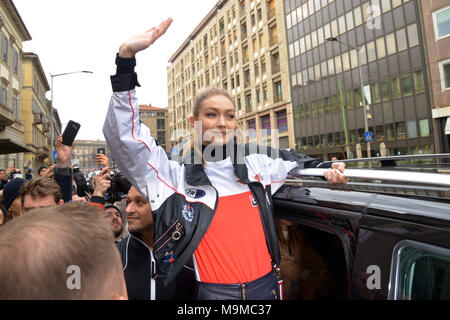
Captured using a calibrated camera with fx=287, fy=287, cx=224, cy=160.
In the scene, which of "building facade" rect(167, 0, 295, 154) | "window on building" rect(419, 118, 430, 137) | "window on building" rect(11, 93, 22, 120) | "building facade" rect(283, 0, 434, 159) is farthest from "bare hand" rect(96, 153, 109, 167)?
"window on building" rect(11, 93, 22, 120)

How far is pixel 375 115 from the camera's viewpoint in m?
22.0

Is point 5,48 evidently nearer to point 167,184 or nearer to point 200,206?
point 167,184

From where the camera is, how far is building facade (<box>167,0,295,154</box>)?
2878 centimetres

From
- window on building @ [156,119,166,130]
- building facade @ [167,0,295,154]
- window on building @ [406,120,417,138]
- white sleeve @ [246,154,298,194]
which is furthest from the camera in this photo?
window on building @ [156,119,166,130]

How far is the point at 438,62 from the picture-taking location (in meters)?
17.4

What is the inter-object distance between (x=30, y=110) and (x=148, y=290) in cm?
3630

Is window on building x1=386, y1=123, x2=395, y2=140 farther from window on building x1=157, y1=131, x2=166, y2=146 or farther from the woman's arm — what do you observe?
window on building x1=157, y1=131, x2=166, y2=146

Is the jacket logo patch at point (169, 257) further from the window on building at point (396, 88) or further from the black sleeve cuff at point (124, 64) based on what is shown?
the window on building at point (396, 88)

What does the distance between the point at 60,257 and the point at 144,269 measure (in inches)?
54.8

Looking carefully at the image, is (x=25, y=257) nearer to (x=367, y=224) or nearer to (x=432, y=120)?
(x=367, y=224)

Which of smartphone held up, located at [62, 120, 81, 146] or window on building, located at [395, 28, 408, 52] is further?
window on building, located at [395, 28, 408, 52]

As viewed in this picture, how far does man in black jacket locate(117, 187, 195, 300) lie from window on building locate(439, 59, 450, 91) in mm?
20930

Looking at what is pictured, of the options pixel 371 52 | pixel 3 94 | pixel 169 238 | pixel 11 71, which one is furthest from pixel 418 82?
pixel 11 71

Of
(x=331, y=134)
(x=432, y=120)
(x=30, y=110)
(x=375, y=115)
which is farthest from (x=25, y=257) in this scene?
(x=30, y=110)
